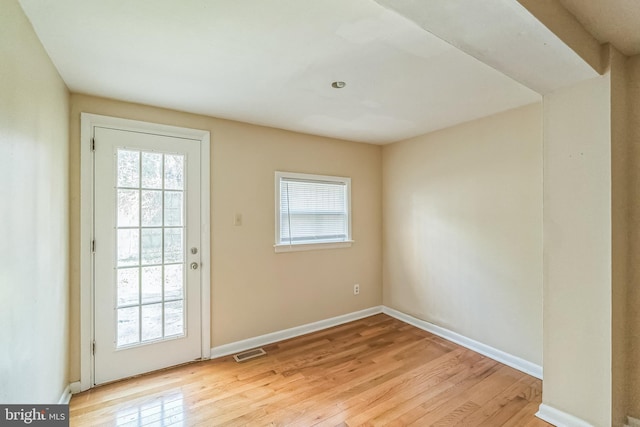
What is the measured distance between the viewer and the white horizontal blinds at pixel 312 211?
3215mm

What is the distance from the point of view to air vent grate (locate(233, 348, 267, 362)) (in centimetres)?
271

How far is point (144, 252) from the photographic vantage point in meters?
2.46

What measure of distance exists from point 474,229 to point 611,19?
72.8 inches

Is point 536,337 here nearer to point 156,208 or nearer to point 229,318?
point 229,318

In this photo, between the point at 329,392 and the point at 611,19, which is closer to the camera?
the point at 611,19

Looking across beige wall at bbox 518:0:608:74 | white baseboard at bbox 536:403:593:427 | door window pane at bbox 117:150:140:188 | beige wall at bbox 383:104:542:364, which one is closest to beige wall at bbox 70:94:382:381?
door window pane at bbox 117:150:140:188

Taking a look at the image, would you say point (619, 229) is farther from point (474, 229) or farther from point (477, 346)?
point (477, 346)

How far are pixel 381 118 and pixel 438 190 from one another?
1.08 meters

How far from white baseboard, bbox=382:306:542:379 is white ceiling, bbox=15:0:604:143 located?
7.35 feet

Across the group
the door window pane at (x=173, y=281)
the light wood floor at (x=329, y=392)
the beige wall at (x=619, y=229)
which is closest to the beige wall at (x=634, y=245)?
the beige wall at (x=619, y=229)

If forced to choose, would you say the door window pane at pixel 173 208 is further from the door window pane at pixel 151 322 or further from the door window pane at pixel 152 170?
the door window pane at pixel 151 322

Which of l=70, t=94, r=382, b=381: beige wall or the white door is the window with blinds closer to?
l=70, t=94, r=382, b=381: beige wall

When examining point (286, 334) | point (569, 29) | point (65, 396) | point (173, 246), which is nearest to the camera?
point (569, 29)

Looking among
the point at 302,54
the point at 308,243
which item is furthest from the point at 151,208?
the point at 302,54
